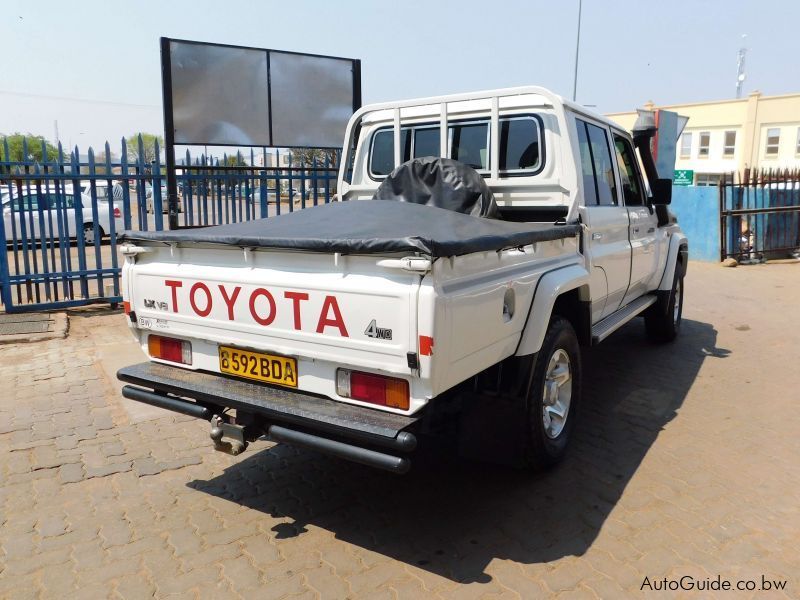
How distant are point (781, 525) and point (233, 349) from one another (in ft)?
9.66

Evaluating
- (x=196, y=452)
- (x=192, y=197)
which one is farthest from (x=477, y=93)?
(x=192, y=197)

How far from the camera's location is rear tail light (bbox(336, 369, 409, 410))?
272 centimetres

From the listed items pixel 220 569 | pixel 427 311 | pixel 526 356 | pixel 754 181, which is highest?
pixel 754 181

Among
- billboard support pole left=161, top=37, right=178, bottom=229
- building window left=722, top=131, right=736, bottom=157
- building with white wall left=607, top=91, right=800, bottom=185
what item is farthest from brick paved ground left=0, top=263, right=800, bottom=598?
building window left=722, top=131, right=736, bottom=157

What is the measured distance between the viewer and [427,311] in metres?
2.52

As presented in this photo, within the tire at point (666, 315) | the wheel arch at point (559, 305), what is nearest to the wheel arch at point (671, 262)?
the tire at point (666, 315)

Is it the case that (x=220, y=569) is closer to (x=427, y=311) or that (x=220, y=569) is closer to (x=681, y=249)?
(x=427, y=311)

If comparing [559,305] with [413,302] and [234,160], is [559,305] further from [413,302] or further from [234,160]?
→ [234,160]

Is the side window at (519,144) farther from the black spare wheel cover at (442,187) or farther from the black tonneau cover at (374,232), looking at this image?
the black tonneau cover at (374,232)

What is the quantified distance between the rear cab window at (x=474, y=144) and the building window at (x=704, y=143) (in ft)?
135

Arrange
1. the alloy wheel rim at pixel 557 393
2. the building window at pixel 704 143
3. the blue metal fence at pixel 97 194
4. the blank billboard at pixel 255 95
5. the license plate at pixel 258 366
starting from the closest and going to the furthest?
the license plate at pixel 258 366 < the alloy wheel rim at pixel 557 393 < the blank billboard at pixel 255 95 < the blue metal fence at pixel 97 194 < the building window at pixel 704 143

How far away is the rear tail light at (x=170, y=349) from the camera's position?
3.40 m

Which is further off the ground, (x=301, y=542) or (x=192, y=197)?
(x=192, y=197)

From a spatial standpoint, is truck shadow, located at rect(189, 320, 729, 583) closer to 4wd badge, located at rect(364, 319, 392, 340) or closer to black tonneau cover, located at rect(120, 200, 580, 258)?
4wd badge, located at rect(364, 319, 392, 340)
